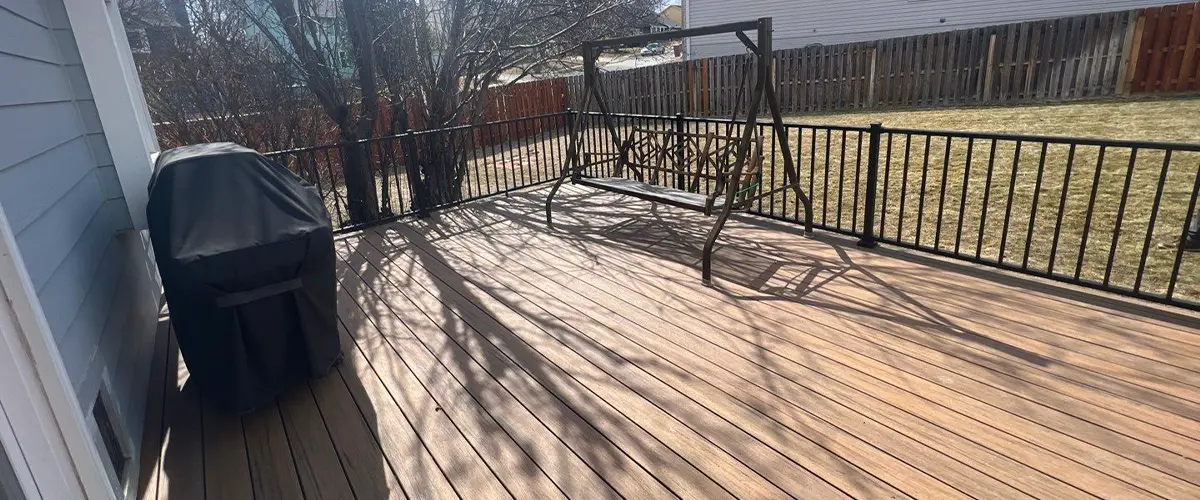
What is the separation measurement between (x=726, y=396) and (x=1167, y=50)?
35.6 feet

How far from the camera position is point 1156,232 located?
4070mm

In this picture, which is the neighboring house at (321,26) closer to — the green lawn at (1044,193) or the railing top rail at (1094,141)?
the green lawn at (1044,193)

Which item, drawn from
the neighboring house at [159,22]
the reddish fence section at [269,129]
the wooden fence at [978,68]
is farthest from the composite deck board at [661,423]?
the neighboring house at [159,22]

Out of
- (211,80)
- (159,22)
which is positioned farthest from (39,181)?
(159,22)

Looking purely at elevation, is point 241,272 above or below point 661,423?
above

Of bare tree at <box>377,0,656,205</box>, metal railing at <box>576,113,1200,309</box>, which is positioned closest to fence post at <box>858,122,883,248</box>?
metal railing at <box>576,113,1200,309</box>

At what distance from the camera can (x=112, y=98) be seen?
2754mm

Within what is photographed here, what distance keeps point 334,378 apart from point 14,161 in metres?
1.31

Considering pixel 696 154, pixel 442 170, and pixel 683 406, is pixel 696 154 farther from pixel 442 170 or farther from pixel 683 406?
pixel 442 170

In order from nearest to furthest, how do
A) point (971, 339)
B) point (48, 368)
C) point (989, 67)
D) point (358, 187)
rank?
point (48, 368) → point (971, 339) → point (358, 187) → point (989, 67)

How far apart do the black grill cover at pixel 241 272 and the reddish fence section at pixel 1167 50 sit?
11.7m

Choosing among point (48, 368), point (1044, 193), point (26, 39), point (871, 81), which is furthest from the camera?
point (871, 81)

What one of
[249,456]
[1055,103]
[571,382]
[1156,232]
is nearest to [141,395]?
[249,456]

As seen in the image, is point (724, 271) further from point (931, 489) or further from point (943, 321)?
point (931, 489)
